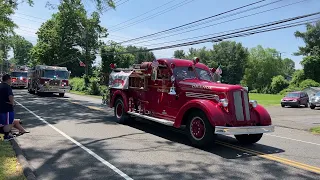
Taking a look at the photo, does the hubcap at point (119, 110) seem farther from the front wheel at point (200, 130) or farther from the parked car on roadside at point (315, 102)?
the parked car on roadside at point (315, 102)

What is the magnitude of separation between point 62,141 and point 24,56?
142714 millimetres

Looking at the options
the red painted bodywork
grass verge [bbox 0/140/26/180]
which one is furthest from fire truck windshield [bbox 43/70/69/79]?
grass verge [bbox 0/140/26/180]

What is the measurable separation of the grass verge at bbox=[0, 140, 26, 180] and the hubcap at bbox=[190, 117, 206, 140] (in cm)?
451

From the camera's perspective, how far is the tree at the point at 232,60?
101438 mm

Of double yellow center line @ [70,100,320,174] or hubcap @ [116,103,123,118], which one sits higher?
hubcap @ [116,103,123,118]

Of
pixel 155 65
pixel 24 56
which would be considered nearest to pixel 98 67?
pixel 155 65

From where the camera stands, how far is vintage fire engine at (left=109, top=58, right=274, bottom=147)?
8.84 meters

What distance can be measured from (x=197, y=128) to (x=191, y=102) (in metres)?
0.73

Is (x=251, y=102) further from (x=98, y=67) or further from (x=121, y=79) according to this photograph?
(x=98, y=67)

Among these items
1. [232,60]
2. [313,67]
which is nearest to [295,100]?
[313,67]

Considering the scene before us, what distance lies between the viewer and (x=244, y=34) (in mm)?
15516

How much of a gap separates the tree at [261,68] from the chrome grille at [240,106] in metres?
79.7

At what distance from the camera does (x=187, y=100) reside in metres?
9.95

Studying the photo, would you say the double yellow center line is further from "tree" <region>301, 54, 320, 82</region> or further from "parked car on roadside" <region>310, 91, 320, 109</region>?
"tree" <region>301, 54, 320, 82</region>
